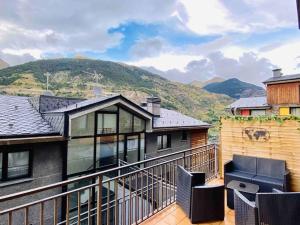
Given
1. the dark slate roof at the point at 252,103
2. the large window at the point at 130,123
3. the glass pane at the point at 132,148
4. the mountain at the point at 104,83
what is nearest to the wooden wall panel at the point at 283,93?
the dark slate roof at the point at 252,103

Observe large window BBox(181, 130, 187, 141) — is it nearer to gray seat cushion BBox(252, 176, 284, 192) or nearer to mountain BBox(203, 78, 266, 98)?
gray seat cushion BBox(252, 176, 284, 192)

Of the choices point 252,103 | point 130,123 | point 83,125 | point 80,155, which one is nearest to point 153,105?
point 130,123

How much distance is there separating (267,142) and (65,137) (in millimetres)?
6125

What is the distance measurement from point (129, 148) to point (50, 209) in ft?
13.1

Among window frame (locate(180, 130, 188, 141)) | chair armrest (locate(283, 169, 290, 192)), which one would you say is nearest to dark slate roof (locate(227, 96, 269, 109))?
window frame (locate(180, 130, 188, 141))

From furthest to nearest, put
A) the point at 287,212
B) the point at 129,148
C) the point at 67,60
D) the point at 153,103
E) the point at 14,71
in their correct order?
the point at 67,60 < the point at 14,71 < the point at 153,103 < the point at 129,148 < the point at 287,212

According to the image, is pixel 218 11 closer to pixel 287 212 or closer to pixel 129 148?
pixel 129 148

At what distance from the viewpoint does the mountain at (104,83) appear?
31289 mm

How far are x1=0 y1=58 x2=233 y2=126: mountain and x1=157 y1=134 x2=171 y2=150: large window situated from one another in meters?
15.4

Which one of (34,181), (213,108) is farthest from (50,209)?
(213,108)

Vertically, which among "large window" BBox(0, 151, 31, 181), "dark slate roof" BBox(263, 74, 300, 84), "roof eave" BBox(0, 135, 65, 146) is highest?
"dark slate roof" BBox(263, 74, 300, 84)

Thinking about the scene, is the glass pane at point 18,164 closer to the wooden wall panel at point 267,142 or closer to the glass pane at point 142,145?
the glass pane at point 142,145

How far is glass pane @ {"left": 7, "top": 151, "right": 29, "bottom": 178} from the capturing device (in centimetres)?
637

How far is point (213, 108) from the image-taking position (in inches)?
1704
